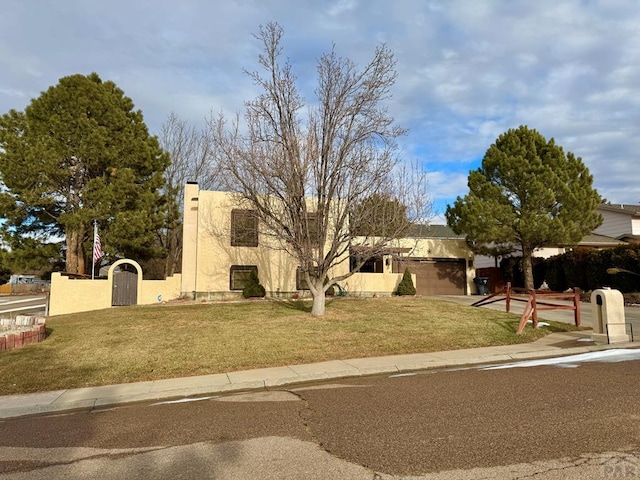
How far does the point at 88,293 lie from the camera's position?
20531 millimetres

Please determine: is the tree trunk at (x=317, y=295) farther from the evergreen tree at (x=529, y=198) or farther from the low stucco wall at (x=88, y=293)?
the evergreen tree at (x=529, y=198)

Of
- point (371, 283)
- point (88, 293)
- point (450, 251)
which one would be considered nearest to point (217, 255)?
point (88, 293)

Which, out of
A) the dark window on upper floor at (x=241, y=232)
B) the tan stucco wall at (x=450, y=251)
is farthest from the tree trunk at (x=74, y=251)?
the tan stucco wall at (x=450, y=251)

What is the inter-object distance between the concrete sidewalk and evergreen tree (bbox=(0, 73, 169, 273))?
19.0 m

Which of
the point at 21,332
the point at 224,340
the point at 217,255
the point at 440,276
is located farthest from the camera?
the point at 440,276

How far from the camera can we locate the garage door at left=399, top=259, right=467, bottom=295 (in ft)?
88.4

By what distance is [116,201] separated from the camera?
25.8 m

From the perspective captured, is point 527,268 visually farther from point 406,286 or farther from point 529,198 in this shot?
point 406,286

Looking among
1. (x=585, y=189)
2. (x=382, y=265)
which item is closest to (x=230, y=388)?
(x=382, y=265)

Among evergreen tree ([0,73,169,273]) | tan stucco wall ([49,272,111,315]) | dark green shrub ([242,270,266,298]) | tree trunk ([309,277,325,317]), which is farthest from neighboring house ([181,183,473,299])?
tree trunk ([309,277,325,317])

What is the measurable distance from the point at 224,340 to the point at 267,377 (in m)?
3.36

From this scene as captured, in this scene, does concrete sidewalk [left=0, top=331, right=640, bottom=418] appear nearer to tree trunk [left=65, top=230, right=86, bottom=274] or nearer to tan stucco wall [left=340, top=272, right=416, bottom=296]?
tan stucco wall [left=340, top=272, right=416, bottom=296]

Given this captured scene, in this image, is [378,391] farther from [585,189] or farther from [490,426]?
[585,189]

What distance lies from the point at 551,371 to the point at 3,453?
316 inches
